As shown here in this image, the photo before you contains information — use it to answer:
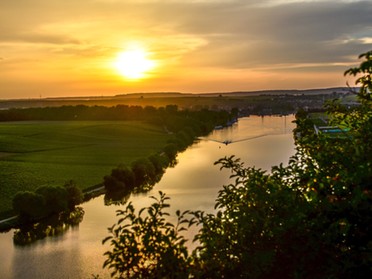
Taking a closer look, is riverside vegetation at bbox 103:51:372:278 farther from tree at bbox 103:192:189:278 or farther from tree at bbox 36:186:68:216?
tree at bbox 36:186:68:216

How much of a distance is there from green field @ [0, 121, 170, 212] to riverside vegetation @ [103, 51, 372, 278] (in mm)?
38160

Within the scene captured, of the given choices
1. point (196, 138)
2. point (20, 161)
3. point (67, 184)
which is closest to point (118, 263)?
point (67, 184)

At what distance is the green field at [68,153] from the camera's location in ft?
184

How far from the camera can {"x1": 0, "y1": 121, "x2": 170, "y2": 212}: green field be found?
55969 mm

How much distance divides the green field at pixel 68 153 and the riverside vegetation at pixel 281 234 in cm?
3816

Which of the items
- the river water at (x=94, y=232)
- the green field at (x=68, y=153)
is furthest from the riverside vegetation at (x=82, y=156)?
the river water at (x=94, y=232)

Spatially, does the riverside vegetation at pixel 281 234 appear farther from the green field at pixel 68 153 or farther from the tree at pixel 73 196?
the green field at pixel 68 153

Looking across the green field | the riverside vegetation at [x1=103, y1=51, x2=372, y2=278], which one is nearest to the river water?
the green field

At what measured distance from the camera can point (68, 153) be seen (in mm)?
80875

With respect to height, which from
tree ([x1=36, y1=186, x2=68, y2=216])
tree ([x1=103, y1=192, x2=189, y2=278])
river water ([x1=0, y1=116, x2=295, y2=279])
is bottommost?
river water ([x1=0, y1=116, x2=295, y2=279])

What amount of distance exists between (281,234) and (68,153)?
75.7 m

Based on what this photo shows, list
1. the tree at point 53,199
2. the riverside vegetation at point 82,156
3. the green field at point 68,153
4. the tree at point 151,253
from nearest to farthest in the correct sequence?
the tree at point 151,253, the tree at point 53,199, the riverside vegetation at point 82,156, the green field at point 68,153

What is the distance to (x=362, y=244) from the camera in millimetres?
7809

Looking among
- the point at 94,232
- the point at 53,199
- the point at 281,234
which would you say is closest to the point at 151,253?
the point at 281,234
